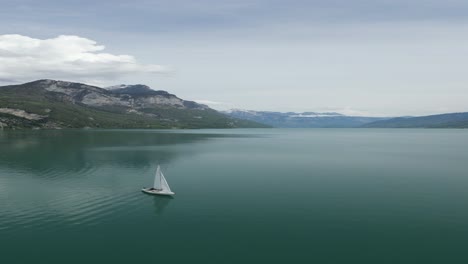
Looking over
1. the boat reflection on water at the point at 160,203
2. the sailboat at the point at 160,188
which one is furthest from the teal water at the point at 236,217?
the sailboat at the point at 160,188

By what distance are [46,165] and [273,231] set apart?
11033 centimetres

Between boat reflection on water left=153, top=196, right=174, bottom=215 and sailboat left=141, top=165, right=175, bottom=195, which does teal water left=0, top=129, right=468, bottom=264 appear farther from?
sailboat left=141, top=165, right=175, bottom=195

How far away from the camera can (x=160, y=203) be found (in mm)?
79375

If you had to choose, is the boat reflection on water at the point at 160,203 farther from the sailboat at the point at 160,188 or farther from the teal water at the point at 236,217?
the sailboat at the point at 160,188

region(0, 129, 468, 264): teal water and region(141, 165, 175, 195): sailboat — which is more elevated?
region(141, 165, 175, 195): sailboat

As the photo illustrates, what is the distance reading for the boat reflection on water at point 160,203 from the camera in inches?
2918

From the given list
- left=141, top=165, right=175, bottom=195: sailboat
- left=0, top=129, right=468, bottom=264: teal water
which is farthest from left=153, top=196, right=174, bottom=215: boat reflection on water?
left=141, top=165, right=175, bottom=195: sailboat

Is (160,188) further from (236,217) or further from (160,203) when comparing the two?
(236,217)

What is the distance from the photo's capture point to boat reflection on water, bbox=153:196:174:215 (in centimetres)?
7412

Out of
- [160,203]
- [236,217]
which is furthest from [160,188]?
[236,217]

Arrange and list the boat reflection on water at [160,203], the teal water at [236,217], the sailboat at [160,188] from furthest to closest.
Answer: the sailboat at [160,188] → the boat reflection on water at [160,203] → the teal water at [236,217]

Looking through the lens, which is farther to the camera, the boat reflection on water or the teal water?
the boat reflection on water

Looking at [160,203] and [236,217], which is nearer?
[236,217]

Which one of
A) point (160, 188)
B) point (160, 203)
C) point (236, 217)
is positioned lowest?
point (236, 217)
